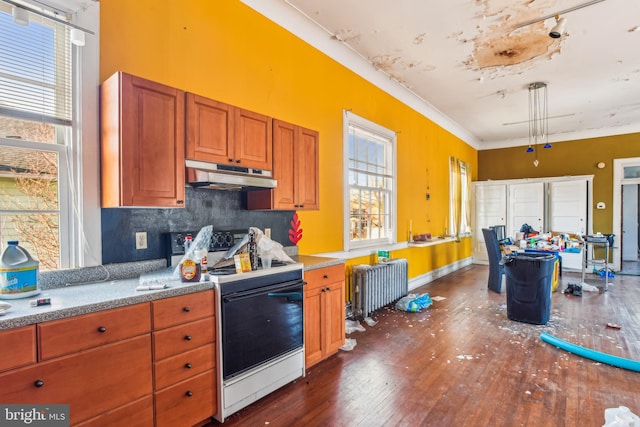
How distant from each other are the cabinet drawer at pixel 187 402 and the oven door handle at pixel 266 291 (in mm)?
455

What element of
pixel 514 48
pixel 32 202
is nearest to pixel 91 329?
pixel 32 202

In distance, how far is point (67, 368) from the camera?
1460 millimetres

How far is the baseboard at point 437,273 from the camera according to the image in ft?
18.9

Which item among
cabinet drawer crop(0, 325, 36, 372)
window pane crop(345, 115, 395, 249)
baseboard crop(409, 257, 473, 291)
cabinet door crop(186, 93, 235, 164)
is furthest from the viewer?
baseboard crop(409, 257, 473, 291)

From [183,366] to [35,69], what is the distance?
191 cm

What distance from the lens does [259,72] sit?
3.06 metres

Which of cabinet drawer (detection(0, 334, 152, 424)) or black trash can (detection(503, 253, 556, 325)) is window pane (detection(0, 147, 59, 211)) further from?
black trash can (detection(503, 253, 556, 325))

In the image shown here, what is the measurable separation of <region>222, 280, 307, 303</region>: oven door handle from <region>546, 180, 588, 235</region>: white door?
6992 mm

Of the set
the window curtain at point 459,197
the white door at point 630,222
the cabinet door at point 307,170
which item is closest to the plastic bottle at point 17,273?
the cabinet door at point 307,170

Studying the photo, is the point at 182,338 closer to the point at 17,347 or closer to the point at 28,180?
the point at 17,347

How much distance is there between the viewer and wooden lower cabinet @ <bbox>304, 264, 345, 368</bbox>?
2.75 m

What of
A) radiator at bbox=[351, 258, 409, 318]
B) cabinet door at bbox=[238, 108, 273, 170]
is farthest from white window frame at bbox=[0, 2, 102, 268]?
radiator at bbox=[351, 258, 409, 318]

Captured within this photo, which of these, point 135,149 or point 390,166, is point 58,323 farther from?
point 390,166

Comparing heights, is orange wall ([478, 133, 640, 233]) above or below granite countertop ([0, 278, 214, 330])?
above
